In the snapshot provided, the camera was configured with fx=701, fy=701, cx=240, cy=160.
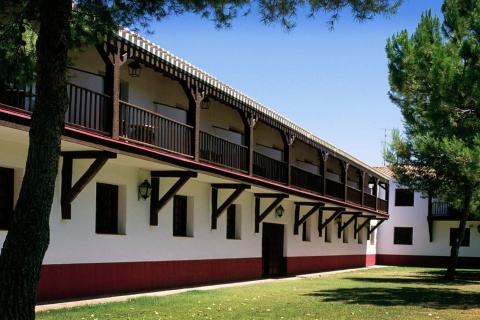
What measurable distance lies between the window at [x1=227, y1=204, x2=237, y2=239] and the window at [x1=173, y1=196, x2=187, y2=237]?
3.31 m

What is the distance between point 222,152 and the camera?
2078cm

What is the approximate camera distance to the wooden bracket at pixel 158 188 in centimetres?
1859

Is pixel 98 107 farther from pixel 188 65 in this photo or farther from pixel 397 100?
pixel 397 100

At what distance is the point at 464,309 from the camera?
602 inches

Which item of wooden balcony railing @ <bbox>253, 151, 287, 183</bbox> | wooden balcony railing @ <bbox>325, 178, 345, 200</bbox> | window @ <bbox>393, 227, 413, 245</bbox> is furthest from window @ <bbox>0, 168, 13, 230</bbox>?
window @ <bbox>393, 227, 413, 245</bbox>

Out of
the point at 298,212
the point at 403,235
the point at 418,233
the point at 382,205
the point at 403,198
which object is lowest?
the point at 403,235

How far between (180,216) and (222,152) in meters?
2.43

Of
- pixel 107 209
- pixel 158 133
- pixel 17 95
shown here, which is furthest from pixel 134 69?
pixel 17 95

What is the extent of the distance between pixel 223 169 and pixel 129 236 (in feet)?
11.6

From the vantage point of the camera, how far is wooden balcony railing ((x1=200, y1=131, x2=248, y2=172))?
20.2m

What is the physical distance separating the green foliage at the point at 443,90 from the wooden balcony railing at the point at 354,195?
25.4ft

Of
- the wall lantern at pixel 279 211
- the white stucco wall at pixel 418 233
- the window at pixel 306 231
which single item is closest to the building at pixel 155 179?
the wall lantern at pixel 279 211

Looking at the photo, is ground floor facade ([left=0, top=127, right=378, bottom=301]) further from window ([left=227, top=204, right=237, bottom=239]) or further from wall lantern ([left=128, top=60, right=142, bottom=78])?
wall lantern ([left=128, top=60, right=142, bottom=78])

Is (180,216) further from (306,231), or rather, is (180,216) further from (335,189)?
(306,231)
